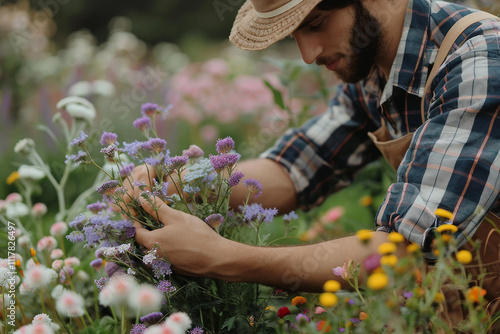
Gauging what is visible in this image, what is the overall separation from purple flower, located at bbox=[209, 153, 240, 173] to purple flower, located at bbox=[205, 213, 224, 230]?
0.10 meters

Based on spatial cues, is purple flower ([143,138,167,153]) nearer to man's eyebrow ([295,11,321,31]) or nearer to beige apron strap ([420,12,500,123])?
man's eyebrow ([295,11,321,31])

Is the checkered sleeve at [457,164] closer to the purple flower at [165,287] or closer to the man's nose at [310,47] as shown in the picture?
the man's nose at [310,47]

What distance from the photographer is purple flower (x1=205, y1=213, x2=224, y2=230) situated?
45.4 inches

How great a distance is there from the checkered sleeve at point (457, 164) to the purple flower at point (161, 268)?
1.63ft

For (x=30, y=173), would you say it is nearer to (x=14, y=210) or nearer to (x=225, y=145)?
(x=14, y=210)

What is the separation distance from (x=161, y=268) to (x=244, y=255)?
0.18m

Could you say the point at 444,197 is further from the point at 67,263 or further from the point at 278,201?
the point at 67,263

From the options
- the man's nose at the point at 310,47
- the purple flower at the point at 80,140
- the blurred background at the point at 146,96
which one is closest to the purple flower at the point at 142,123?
the purple flower at the point at 80,140

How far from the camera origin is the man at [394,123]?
1152 mm

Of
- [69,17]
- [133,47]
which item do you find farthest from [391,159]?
[69,17]

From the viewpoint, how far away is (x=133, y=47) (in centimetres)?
507

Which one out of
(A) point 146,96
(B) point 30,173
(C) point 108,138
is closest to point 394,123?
(C) point 108,138

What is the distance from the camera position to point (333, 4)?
1.41m

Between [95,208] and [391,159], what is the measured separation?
0.86 m
